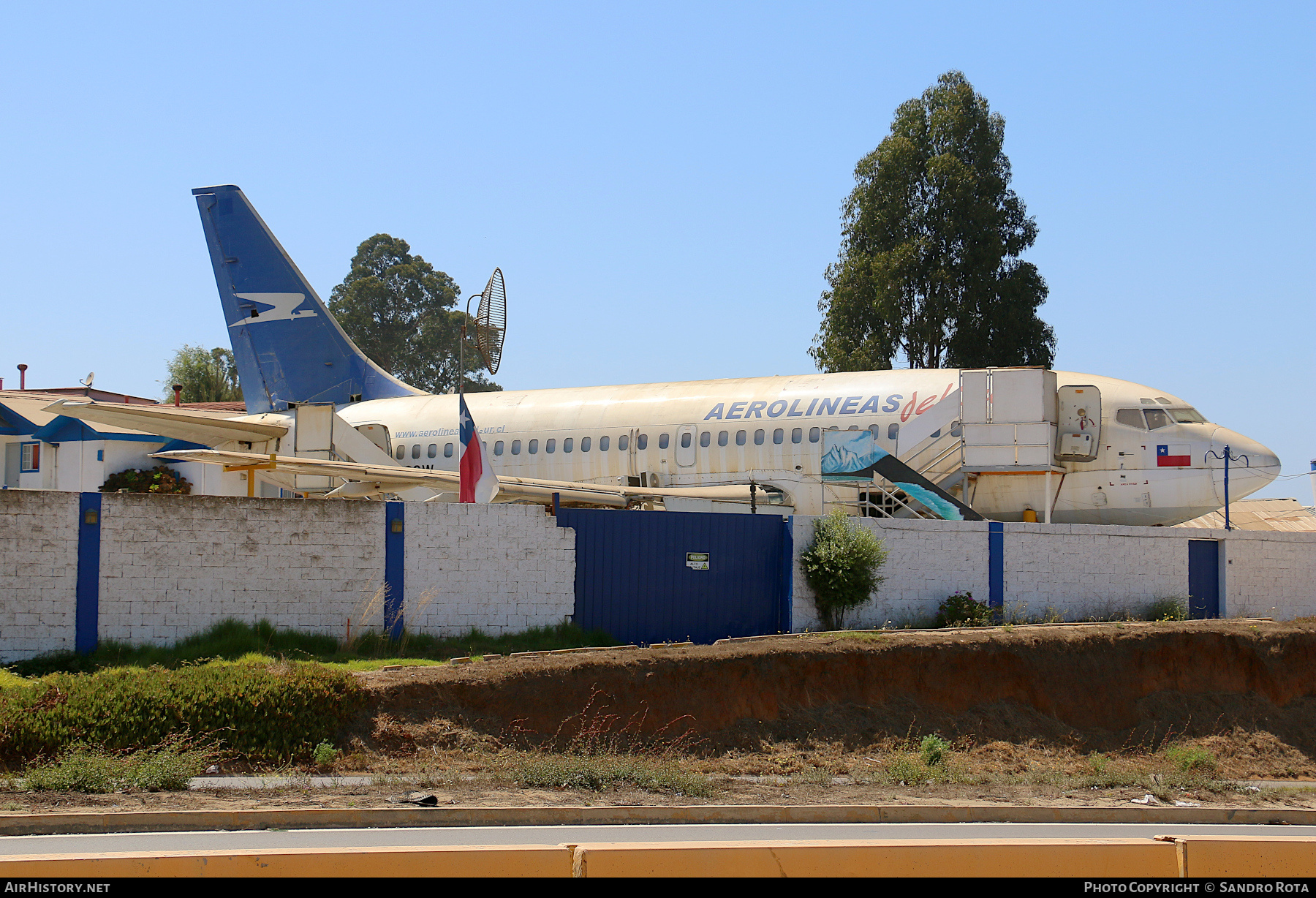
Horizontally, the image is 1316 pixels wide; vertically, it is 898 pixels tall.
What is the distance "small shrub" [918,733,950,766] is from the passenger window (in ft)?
36.1

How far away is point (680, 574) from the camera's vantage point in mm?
20969

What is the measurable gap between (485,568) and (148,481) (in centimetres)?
2615

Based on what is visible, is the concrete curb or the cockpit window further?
the cockpit window

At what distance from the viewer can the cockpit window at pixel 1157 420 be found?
81.1ft

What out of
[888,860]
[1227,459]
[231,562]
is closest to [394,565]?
[231,562]

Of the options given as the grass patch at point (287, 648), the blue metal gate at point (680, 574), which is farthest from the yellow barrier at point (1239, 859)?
the blue metal gate at point (680, 574)

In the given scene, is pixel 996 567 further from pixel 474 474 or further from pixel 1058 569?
pixel 474 474

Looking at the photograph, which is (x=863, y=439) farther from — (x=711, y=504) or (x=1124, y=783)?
(x=1124, y=783)

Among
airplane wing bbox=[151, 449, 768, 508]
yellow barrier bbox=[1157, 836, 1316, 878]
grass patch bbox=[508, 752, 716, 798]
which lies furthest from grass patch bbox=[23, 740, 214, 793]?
airplane wing bbox=[151, 449, 768, 508]

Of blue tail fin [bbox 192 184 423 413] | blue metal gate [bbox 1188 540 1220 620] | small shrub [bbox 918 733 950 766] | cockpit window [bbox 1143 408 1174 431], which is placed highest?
blue tail fin [bbox 192 184 423 413]

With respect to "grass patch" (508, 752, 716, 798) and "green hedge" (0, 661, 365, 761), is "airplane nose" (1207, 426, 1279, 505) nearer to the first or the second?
"grass patch" (508, 752, 716, 798)

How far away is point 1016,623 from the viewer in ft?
74.6

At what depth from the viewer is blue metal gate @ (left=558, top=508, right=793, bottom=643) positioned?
20391 millimetres
